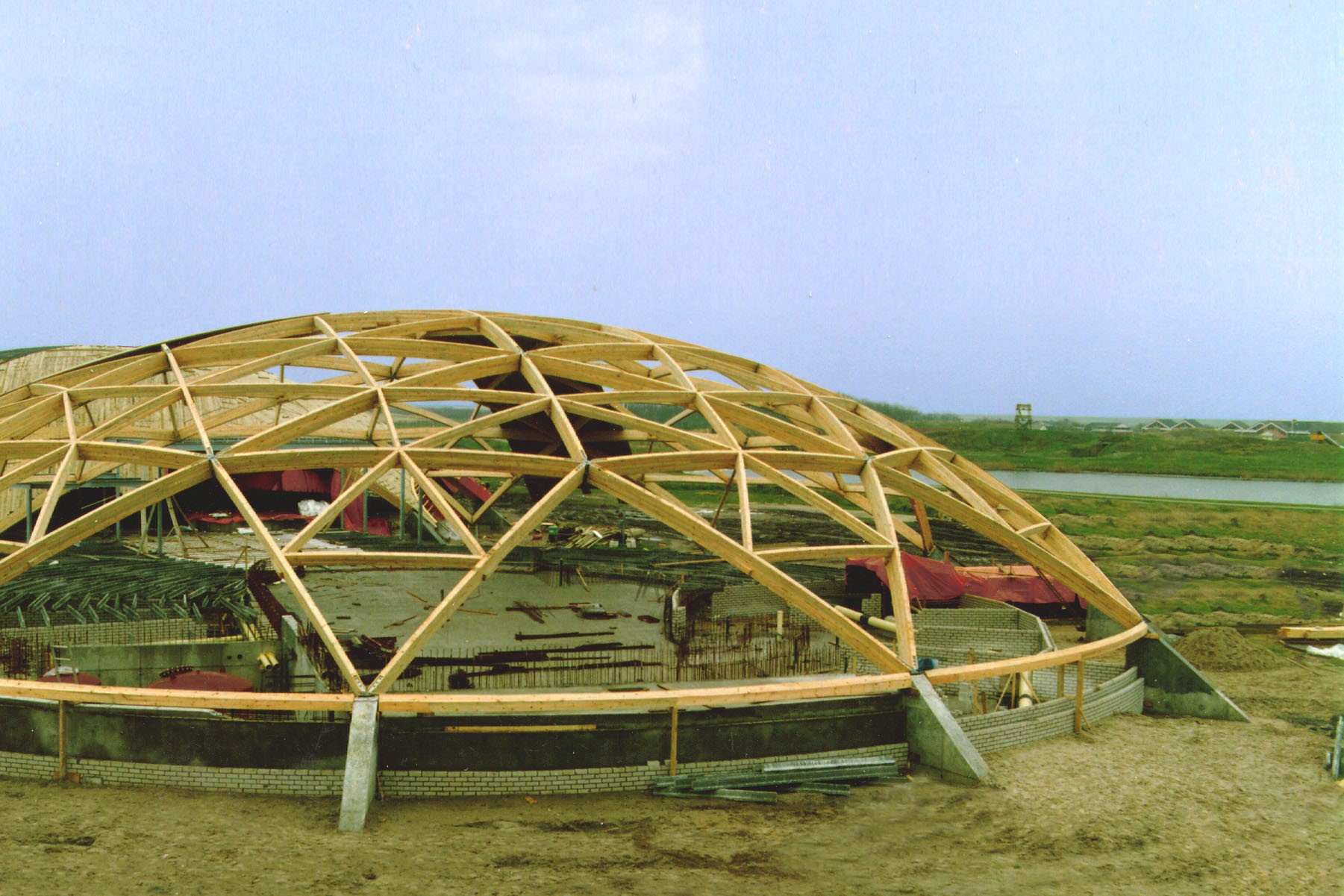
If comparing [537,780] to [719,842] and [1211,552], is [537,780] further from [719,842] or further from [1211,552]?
[1211,552]

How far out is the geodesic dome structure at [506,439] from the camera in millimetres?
12180

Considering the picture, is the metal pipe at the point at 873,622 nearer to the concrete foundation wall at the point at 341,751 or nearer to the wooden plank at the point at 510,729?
the concrete foundation wall at the point at 341,751

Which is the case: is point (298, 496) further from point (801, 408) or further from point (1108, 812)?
point (1108, 812)

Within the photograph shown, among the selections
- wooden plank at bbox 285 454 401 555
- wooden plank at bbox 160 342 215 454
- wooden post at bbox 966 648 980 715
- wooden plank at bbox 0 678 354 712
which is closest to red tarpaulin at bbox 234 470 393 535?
wooden plank at bbox 160 342 215 454

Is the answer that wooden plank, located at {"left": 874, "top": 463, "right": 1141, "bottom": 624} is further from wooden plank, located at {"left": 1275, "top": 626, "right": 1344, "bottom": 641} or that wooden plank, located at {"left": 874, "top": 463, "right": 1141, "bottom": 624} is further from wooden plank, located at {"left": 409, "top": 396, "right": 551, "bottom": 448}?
wooden plank, located at {"left": 1275, "top": 626, "right": 1344, "bottom": 641}

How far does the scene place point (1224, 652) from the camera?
19531 mm

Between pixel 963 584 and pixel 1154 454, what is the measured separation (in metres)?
65.6

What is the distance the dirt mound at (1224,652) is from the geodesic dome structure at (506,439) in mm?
4599

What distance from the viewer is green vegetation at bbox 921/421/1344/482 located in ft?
227

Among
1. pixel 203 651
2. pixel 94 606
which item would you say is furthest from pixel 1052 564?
pixel 94 606

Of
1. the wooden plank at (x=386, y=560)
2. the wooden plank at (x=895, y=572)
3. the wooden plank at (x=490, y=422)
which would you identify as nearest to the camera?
the wooden plank at (x=386, y=560)

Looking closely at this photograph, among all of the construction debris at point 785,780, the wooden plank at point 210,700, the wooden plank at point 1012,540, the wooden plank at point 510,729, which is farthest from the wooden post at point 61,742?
Answer: the wooden plank at point 1012,540

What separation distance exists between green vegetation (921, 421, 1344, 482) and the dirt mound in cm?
Answer: 5361

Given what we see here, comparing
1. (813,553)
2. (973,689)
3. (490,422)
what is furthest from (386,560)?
(973,689)
